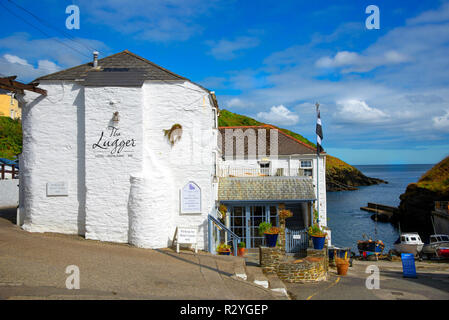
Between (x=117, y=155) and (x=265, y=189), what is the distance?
294 inches

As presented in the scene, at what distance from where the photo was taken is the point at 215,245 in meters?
13.6

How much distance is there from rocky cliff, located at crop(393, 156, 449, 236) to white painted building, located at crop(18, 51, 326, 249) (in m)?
40.7

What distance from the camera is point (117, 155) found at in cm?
1266

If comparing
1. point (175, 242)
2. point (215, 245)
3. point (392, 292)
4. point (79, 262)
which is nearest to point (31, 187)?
point (79, 262)

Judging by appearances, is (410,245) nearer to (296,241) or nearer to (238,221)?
(296,241)

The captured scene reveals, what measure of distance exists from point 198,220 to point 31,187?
21.2ft

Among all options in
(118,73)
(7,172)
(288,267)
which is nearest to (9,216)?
(118,73)

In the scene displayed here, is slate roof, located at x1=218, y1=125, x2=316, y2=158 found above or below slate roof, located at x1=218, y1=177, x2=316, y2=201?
above

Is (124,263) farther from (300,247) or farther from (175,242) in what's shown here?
(300,247)

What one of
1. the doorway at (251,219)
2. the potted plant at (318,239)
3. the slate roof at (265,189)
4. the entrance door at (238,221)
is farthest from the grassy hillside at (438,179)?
the potted plant at (318,239)

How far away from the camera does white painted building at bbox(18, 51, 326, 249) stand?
40.9 feet

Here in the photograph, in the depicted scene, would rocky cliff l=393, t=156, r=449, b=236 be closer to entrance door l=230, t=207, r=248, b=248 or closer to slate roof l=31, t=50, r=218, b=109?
entrance door l=230, t=207, r=248, b=248

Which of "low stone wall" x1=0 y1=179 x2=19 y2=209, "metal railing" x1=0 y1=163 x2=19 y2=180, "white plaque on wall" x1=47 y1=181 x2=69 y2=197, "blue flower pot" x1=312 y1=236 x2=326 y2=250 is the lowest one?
"blue flower pot" x1=312 y1=236 x2=326 y2=250

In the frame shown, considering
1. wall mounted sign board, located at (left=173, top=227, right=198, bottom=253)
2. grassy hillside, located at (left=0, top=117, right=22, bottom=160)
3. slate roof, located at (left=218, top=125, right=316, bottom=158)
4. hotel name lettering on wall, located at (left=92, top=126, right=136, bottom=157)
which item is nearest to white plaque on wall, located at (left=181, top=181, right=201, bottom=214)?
wall mounted sign board, located at (left=173, top=227, right=198, bottom=253)
